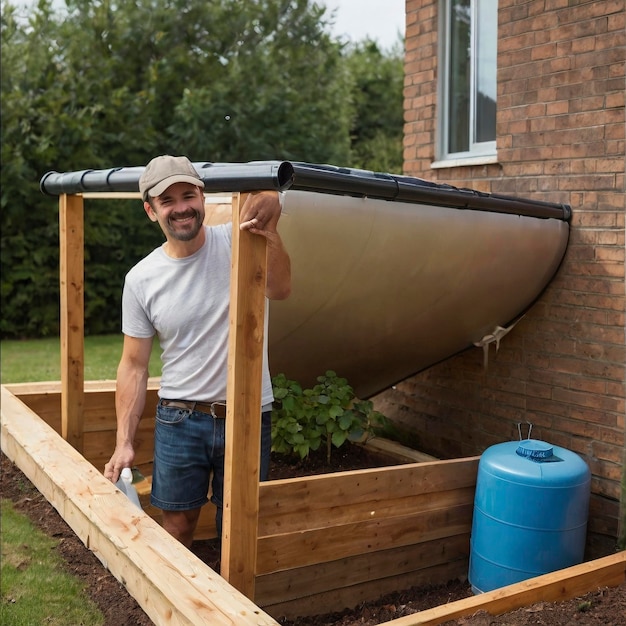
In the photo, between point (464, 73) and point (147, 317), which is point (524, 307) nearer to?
point (464, 73)

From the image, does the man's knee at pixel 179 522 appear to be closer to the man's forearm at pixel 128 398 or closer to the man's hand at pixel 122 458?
the man's hand at pixel 122 458

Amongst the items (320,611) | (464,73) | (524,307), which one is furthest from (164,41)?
(320,611)

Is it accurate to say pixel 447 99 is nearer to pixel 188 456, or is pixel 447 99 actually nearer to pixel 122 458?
pixel 188 456

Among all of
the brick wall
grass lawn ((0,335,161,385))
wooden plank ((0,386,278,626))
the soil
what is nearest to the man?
wooden plank ((0,386,278,626))

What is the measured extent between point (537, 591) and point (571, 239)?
2.08m

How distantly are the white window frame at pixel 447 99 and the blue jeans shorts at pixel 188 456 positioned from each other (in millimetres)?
2651

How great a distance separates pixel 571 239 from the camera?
4.73 m

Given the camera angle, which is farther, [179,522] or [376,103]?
[376,103]

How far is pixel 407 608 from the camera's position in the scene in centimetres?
427

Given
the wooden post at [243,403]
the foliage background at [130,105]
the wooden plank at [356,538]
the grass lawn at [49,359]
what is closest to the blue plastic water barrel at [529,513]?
the wooden plank at [356,538]

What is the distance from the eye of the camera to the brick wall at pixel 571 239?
4469mm

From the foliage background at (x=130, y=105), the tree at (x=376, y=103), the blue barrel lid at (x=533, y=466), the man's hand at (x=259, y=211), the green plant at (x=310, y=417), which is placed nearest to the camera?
the man's hand at (x=259, y=211)

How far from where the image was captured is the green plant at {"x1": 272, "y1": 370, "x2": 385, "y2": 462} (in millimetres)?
4633

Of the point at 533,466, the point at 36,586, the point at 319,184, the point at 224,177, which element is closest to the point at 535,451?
the point at 533,466
